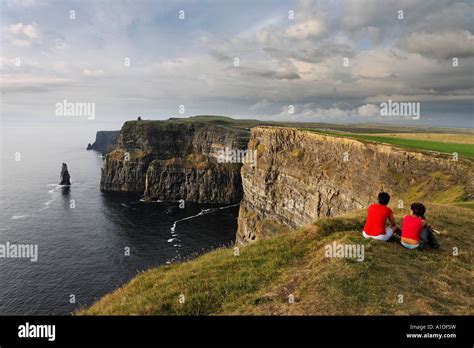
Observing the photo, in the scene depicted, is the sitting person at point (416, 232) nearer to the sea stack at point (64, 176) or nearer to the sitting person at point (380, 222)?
the sitting person at point (380, 222)

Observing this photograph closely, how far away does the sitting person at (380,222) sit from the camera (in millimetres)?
15430

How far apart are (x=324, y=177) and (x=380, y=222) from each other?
180 ft

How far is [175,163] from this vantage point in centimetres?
16512

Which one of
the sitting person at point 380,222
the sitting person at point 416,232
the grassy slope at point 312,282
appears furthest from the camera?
the sitting person at point 380,222

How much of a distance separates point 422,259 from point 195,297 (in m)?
10.7

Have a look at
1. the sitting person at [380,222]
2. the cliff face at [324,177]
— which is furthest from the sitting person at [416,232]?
the cliff face at [324,177]

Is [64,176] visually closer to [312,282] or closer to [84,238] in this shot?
[84,238]

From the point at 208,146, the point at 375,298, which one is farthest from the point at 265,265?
the point at 208,146

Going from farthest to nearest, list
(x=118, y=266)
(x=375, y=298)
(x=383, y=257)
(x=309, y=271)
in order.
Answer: (x=118, y=266)
(x=383, y=257)
(x=309, y=271)
(x=375, y=298)

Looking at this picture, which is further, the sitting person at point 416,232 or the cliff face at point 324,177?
the cliff face at point 324,177

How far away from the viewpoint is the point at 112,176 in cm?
16612

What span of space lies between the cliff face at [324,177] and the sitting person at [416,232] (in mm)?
14020
